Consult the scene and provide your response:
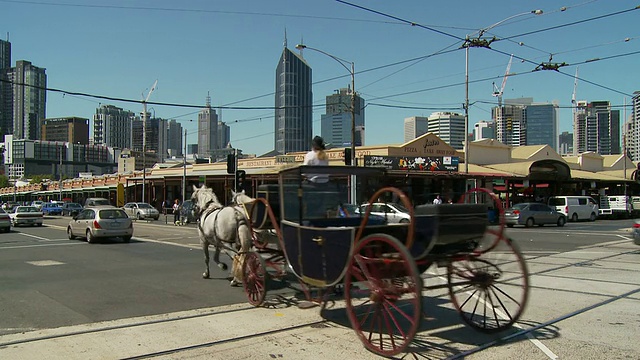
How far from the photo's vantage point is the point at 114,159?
5374 inches

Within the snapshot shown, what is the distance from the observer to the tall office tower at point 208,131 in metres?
84.4

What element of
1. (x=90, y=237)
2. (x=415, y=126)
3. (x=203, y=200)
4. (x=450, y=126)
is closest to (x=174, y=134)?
(x=415, y=126)

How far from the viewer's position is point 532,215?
32.5 meters

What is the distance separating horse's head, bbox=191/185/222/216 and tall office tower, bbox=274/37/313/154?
81.3 ft

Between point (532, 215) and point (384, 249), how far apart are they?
1175 inches

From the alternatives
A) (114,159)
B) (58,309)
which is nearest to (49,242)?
(58,309)

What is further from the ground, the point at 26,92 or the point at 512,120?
the point at 26,92

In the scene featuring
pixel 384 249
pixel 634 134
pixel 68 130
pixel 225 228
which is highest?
pixel 68 130

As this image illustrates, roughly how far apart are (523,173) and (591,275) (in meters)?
35.6

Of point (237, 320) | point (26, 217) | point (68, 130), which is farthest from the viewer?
point (68, 130)

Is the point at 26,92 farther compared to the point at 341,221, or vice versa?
the point at 26,92

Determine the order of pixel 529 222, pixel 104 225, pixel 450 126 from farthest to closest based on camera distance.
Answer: pixel 450 126, pixel 529 222, pixel 104 225

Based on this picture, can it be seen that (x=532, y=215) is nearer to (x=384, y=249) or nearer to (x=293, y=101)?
(x=293, y=101)

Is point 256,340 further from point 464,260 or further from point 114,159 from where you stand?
point 114,159
